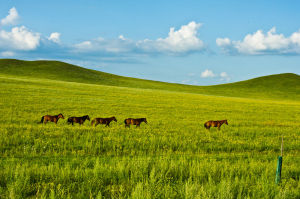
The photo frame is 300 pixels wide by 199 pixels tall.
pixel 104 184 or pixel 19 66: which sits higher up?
pixel 19 66

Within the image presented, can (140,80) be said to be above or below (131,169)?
above

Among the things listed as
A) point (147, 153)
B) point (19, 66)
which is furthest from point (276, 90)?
point (147, 153)

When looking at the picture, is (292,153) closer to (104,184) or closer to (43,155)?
(104,184)

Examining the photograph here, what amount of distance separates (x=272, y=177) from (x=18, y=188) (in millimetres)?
6309

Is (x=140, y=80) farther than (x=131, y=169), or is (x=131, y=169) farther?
(x=140, y=80)

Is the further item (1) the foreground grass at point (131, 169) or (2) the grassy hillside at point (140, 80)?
(2) the grassy hillside at point (140, 80)

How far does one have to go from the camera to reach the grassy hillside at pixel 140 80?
94.2 m

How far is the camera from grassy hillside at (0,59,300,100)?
94188mm

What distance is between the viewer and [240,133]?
53.9 feet

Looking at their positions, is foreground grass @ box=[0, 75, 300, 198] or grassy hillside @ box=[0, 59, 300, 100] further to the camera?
grassy hillside @ box=[0, 59, 300, 100]

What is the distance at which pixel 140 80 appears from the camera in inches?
4993

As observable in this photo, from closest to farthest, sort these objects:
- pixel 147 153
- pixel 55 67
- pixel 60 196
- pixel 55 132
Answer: pixel 60 196
pixel 147 153
pixel 55 132
pixel 55 67

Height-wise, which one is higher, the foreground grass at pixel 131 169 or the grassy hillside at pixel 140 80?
the grassy hillside at pixel 140 80

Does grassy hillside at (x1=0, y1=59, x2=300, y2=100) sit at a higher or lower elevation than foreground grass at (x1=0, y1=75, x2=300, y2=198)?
higher
